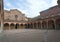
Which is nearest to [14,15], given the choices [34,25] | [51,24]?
[34,25]

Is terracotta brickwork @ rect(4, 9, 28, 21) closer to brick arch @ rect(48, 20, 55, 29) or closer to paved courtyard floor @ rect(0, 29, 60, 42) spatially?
brick arch @ rect(48, 20, 55, 29)

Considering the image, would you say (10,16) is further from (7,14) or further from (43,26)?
(43,26)

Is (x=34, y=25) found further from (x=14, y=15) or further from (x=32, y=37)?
(x=32, y=37)

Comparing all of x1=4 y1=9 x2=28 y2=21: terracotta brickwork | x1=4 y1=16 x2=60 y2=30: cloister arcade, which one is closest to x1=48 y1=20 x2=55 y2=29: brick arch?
x1=4 y1=16 x2=60 y2=30: cloister arcade

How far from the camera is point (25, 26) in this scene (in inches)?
2114

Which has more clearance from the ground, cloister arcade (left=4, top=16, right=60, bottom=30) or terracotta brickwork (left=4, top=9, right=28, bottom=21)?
terracotta brickwork (left=4, top=9, right=28, bottom=21)

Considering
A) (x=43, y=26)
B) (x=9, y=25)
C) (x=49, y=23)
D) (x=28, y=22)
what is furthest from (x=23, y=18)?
(x=49, y=23)

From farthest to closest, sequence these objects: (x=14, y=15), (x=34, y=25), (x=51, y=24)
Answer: (x=14, y=15)
(x=34, y=25)
(x=51, y=24)

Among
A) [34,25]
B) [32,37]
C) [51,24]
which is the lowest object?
[32,37]

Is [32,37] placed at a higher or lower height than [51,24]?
lower

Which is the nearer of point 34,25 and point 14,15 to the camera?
point 34,25

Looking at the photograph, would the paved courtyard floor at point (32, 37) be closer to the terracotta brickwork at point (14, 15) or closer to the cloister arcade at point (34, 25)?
the cloister arcade at point (34, 25)

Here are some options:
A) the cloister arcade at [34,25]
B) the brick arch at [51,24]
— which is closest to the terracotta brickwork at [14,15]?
the cloister arcade at [34,25]

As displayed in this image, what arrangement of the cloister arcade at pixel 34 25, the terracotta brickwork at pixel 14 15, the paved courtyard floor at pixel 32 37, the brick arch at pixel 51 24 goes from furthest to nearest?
the terracotta brickwork at pixel 14 15 → the cloister arcade at pixel 34 25 → the brick arch at pixel 51 24 → the paved courtyard floor at pixel 32 37
